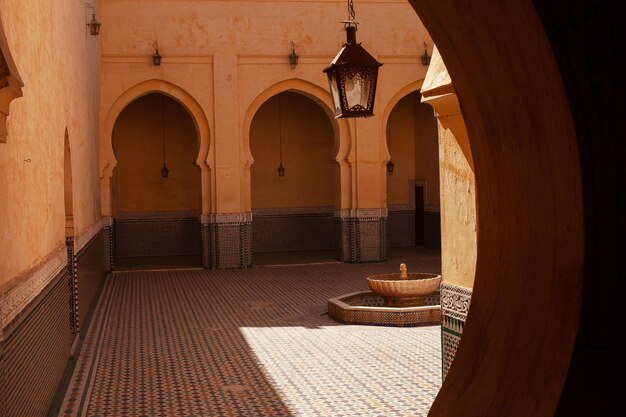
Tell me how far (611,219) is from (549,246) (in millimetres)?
200

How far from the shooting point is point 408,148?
57.6ft

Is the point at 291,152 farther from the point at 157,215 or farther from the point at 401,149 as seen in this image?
the point at 157,215

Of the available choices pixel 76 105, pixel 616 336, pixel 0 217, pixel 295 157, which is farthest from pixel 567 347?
pixel 295 157

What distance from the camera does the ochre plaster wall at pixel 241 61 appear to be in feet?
45.4

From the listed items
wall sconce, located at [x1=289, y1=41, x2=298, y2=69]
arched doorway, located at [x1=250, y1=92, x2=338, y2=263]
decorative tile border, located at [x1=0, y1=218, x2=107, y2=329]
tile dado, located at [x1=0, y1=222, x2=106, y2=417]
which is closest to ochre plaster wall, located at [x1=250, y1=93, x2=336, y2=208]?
arched doorway, located at [x1=250, y1=92, x2=338, y2=263]

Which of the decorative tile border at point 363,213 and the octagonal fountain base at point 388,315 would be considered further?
the decorative tile border at point 363,213

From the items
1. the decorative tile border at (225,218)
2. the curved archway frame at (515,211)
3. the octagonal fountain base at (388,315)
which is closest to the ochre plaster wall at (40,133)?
the curved archway frame at (515,211)

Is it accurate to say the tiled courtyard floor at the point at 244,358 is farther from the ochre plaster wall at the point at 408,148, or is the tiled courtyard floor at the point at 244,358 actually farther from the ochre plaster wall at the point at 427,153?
the ochre plaster wall at the point at 408,148

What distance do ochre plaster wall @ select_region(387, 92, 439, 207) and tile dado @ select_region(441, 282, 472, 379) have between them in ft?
42.9

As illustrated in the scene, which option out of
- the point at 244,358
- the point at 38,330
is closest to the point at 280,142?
the point at 244,358

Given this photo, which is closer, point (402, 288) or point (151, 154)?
point (402, 288)

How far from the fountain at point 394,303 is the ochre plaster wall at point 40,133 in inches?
116

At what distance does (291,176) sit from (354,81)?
1183 centimetres

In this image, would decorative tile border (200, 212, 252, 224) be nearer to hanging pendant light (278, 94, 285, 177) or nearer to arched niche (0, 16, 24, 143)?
hanging pendant light (278, 94, 285, 177)
